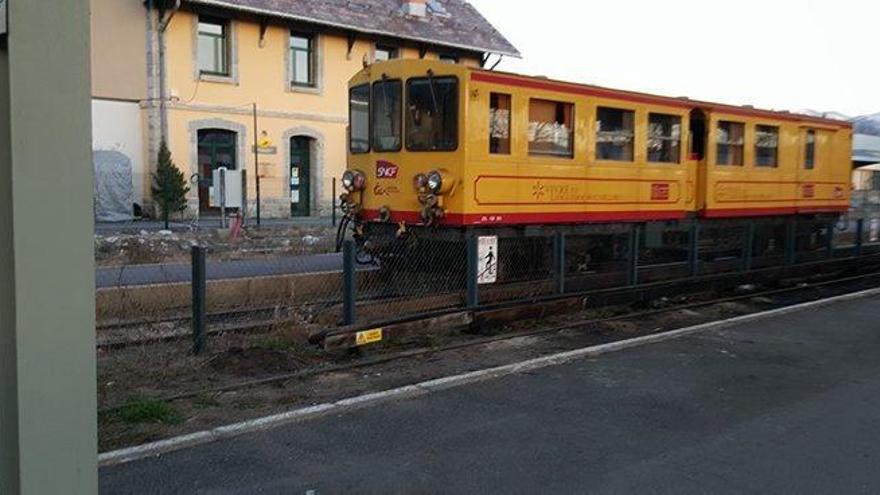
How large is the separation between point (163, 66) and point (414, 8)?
9.97 meters

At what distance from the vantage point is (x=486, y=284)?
398 inches

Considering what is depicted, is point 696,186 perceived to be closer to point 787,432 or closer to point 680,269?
point 680,269

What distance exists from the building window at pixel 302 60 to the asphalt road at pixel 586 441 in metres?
21.6

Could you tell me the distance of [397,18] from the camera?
29.4 meters

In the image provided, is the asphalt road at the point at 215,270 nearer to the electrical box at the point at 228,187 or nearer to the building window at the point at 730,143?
the building window at the point at 730,143

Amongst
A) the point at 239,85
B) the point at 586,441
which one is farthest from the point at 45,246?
the point at 239,85

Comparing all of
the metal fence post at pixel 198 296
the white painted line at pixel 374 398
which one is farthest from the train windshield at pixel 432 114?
the metal fence post at pixel 198 296

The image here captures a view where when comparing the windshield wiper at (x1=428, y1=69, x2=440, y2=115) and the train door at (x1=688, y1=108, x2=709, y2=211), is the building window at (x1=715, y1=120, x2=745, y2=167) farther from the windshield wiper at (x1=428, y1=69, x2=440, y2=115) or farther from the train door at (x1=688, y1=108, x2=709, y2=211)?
the windshield wiper at (x1=428, y1=69, x2=440, y2=115)

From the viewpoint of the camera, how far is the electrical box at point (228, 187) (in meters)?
22.2

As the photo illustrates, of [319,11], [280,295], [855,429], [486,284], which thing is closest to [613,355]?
[486,284]

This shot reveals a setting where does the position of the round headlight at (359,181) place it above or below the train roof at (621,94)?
below

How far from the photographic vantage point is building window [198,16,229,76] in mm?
25250

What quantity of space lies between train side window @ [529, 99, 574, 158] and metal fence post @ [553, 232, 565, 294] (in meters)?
1.25

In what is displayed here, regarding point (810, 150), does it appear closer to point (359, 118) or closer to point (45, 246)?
point (359, 118)
